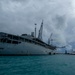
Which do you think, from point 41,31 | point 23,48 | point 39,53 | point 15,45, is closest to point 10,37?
point 15,45

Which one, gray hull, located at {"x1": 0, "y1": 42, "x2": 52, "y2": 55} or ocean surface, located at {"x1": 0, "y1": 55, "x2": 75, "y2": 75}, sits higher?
gray hull, located at {"x1": 0, "y1": 42, "x2": 52, "y2": 55}

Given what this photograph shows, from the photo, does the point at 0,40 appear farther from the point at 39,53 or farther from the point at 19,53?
the point at 39,53

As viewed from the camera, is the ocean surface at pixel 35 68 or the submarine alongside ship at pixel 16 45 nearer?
the ocean surface at pixel 35 68

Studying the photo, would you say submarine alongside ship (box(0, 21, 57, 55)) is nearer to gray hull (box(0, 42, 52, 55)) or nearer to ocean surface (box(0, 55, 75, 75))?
gray hull (box(0, 42, 52, 55))

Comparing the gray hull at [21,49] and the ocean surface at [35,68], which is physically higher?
the gray hull at [21,49]

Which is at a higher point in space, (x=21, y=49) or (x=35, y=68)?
(x=21, y=49)

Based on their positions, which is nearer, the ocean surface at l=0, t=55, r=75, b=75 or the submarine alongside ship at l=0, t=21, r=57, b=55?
the ocean surface at l=0, t=55, r=75, b=75

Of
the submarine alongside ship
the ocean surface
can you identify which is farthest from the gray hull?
the ocean surface

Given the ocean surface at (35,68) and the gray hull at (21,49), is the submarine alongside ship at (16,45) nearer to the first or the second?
the gray hull at (21,49)

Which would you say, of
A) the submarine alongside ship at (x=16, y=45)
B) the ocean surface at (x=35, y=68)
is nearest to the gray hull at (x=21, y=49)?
the submarine alongside ship at (x=16, y=45)

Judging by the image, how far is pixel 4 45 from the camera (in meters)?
64.8

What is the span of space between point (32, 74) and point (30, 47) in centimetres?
6022

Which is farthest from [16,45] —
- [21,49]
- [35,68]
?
[35,68]

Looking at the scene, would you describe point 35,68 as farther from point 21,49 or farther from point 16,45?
point 21,49
